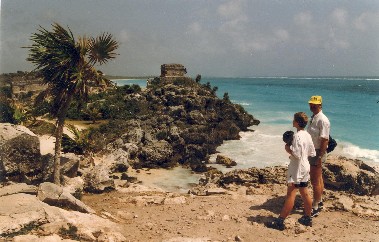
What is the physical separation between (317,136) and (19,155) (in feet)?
26.8

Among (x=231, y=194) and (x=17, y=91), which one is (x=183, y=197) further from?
(x=17, y=91)

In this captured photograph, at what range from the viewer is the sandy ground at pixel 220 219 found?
22.2ft

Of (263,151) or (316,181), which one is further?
Result: (263,151)

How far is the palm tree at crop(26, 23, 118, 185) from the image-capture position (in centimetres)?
969

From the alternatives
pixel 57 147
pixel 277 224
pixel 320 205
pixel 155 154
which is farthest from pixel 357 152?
pixel 57 147

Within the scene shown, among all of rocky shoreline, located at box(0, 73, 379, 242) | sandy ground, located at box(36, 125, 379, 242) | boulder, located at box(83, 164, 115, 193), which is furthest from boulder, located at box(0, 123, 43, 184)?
sandy ground, located at box(36, 125, 379, 242)

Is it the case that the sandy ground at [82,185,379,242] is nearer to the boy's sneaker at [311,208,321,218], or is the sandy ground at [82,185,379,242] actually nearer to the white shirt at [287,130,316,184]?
the boy's sneaker at [311,208,321,218]

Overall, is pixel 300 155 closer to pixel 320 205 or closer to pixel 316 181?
pixel 316 181

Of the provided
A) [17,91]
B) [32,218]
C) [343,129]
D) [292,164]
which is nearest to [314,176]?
[292,164]

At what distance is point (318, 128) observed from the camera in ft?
23.5

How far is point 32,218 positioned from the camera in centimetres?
632

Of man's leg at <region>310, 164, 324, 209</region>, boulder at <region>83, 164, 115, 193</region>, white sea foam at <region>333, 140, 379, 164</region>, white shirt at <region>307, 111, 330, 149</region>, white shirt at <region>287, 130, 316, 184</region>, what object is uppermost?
white shirt at <region>307, 111, 330, 149</region>

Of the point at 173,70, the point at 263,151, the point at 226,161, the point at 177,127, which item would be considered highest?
the point at 173,70

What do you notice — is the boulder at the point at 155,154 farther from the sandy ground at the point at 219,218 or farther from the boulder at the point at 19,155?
the sandy ground at the point at 219,218
